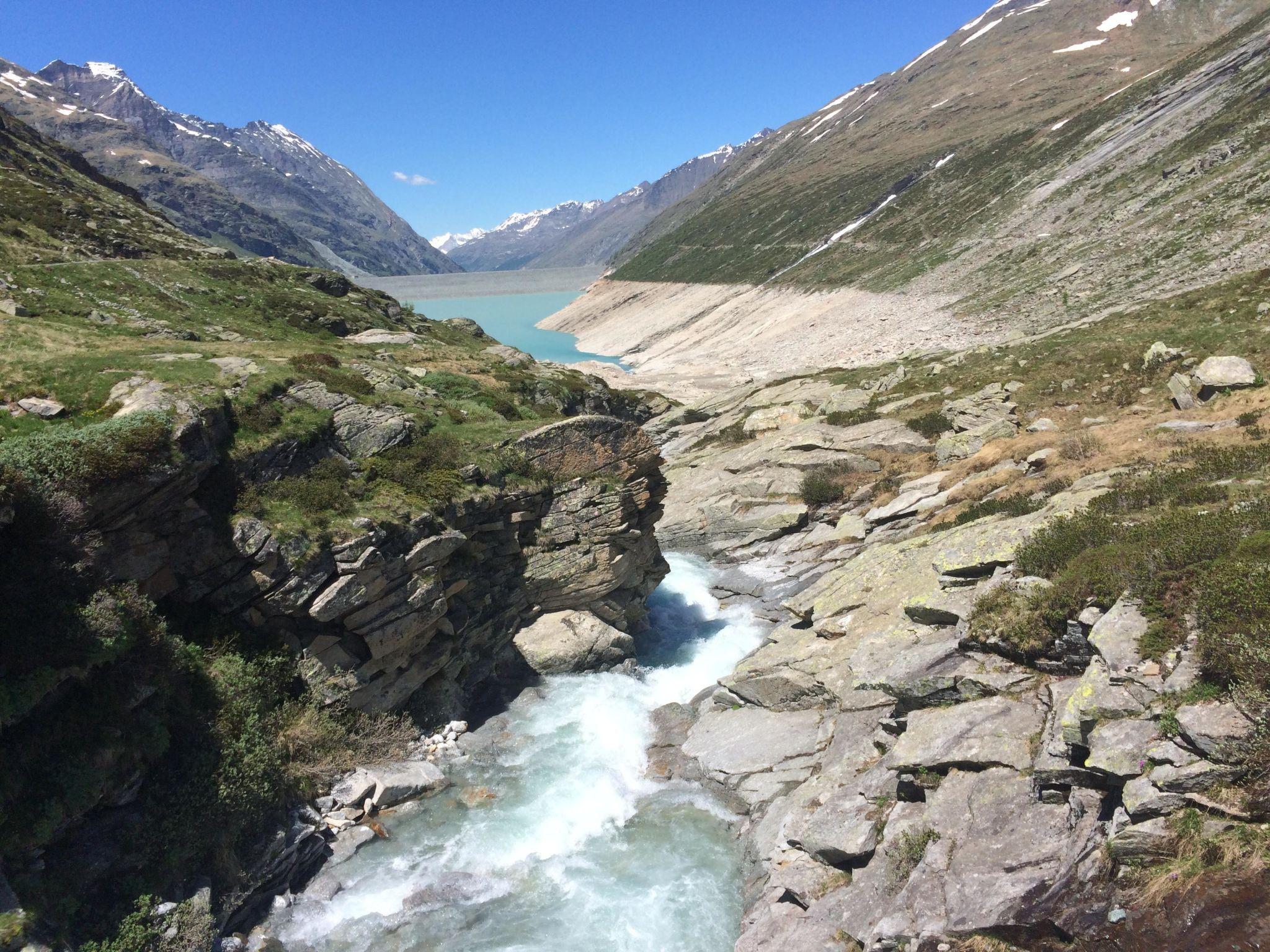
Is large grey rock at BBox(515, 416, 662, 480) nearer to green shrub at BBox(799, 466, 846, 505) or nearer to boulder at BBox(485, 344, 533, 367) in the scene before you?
green shrub at BBox(799, 466, 846, 505)

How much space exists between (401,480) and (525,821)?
9564 mm

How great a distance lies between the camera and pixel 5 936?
949 cm

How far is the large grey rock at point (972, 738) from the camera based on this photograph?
34.2ft

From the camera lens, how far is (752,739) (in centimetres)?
1675

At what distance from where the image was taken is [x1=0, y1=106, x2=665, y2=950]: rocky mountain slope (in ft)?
37.8

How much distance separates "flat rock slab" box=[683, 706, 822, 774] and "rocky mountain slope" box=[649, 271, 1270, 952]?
7 centimetres

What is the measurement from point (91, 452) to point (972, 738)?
17.4 m

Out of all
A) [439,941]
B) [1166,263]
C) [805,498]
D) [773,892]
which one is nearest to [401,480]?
[439,941]

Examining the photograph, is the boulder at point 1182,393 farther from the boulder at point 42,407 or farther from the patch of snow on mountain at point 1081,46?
the patch of snow on mountain at point 1081,46

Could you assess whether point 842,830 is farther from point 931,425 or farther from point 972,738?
point 931,425

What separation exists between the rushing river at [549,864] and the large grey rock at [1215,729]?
844cm

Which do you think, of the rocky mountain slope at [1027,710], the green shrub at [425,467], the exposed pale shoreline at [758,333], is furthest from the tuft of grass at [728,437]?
the green shrub at [425,467]

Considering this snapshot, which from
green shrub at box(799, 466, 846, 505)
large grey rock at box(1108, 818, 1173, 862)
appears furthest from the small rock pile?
green shrub at box(799, 466, 846, 505)

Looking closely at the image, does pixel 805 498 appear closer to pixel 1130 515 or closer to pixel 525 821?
pixel 1130 515
